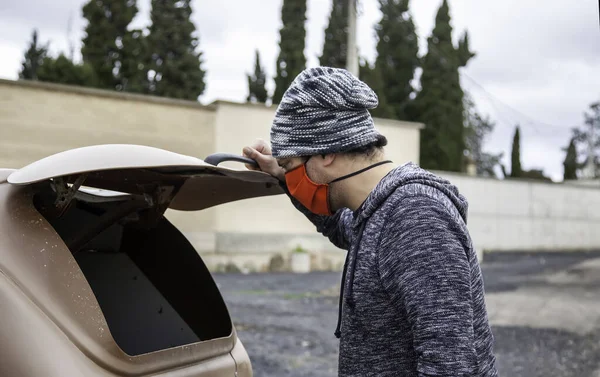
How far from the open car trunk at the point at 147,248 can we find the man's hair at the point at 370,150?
0.37 m

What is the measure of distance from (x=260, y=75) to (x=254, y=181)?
103ft

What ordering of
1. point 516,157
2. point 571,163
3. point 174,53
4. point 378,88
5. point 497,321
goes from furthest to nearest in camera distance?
point 571,163, point 516,157, point 378,88, point 174,53, point 497,321

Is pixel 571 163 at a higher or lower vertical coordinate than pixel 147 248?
lower

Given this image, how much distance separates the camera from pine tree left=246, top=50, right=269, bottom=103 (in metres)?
32.7

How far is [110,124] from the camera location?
49.8 feet

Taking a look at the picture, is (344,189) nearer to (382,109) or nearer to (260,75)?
(382,109)

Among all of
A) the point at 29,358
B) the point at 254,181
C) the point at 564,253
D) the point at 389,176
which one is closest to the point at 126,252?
the point at 254,181

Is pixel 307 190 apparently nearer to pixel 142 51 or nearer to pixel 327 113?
pixel 327 113

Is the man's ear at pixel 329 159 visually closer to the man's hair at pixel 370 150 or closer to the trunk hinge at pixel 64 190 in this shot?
the man's hair at pixel 370 150

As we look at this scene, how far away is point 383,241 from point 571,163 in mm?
47900

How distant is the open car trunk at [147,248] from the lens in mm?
2195

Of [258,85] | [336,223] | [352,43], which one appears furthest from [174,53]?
[336,223]

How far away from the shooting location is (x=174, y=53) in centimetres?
2544

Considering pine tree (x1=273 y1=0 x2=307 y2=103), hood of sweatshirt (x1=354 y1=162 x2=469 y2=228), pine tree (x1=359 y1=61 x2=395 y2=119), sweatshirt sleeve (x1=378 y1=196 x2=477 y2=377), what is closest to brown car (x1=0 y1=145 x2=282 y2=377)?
hood of sweatshirt (x1=354 y1=162 x2=469 y2=228)
